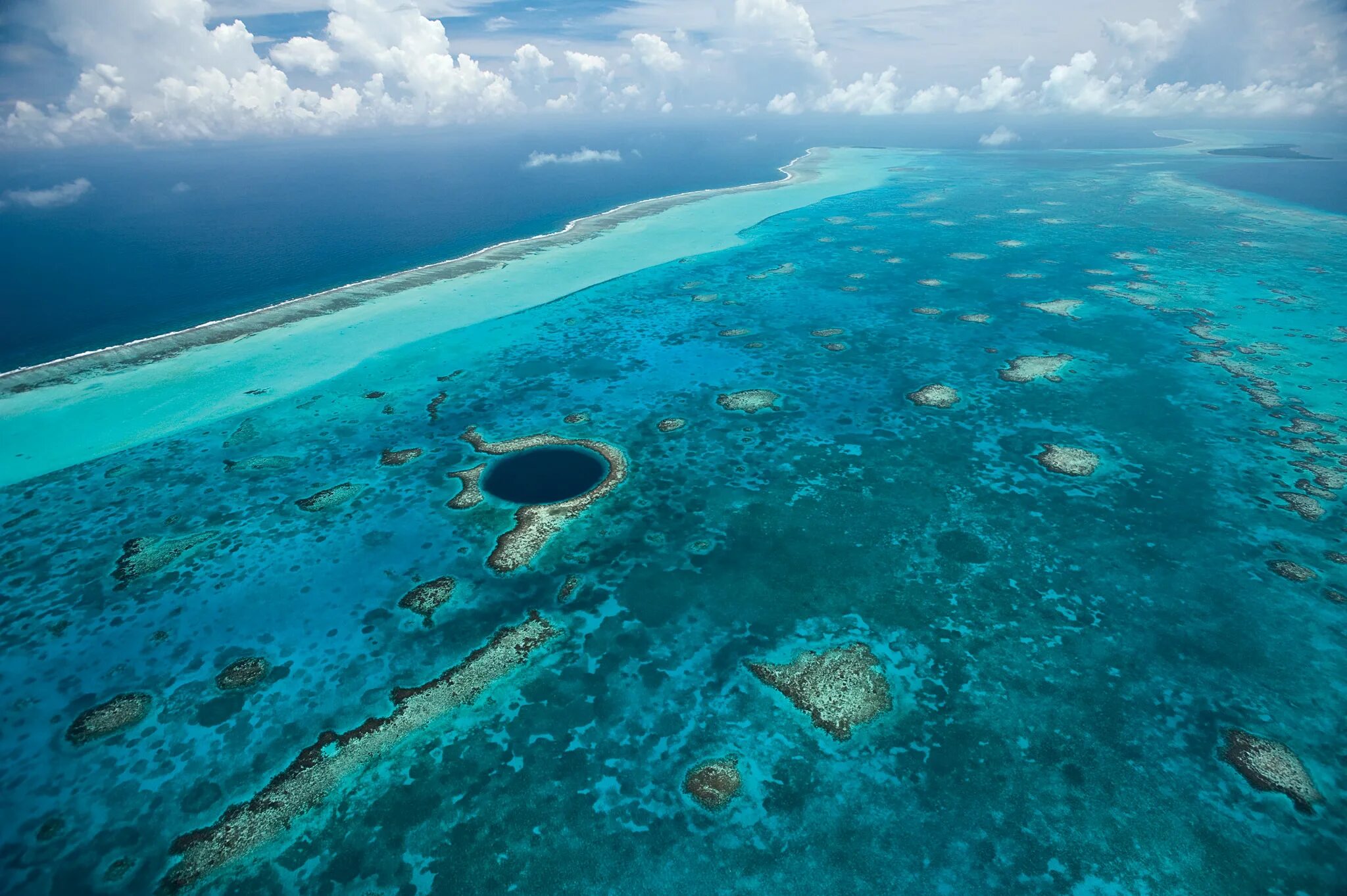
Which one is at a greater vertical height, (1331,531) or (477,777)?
(1331,531)

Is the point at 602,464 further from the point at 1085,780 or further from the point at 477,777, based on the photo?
Result: the point at 1085,780

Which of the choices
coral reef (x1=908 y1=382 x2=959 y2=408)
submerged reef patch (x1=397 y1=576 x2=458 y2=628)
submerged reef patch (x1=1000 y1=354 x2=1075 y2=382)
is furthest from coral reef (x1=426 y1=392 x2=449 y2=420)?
submerged reef patch (x1=1000 y1=354 x2=1075 y2=382)

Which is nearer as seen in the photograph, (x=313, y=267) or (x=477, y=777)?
(x=477, y=777)

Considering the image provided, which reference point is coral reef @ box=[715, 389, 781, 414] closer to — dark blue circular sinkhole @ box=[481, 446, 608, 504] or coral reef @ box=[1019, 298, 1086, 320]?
dark blue circular sinkhole @ box=[481, 446, 608, 504]

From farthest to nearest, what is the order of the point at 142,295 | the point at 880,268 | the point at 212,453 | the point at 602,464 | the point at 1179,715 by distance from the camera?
the point at 142,295 < the point at 880,268 < the point at 212,453 < the point at 602,464 < the point at 1179,715

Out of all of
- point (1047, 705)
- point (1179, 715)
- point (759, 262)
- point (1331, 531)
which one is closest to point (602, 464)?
point (1047, 705)

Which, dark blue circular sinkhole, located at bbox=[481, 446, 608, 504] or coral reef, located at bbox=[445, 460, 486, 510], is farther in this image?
dark blue circular sinkhole, located at bbox=[481, 446, 608, 504]

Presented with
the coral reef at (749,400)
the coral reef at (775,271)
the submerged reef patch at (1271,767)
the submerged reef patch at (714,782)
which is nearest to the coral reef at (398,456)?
the coral reef at (749,400)
